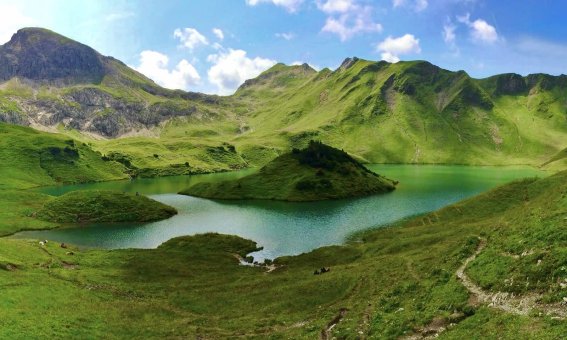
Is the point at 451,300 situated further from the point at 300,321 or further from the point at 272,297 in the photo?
the point at 272,297

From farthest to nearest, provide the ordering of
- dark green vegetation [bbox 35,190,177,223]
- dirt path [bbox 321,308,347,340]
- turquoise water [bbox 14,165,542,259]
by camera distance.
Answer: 1. dark green vegetation [bbox 35,190,177,223]
2. turquoise water [bbox 14,165,542,259]
3. dirt path [bbox 321,308,347,340]

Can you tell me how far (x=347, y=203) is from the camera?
18550 cm

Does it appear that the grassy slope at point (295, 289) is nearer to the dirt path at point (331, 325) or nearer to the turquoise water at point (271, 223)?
the dirt path at point (331, 325)

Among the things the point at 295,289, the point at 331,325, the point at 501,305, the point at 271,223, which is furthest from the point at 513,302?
the point at 271,223

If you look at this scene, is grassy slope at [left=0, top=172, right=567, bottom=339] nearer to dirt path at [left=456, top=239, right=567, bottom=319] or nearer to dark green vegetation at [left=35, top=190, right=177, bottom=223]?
dirt path at [left=456, top=239, right=567, bottom=319]

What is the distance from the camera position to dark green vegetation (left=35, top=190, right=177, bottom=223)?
14900 cm

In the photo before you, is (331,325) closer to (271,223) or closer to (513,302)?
(513,302)

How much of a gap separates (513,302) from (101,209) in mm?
147105

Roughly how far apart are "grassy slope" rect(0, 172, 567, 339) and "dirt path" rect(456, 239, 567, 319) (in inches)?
29.6

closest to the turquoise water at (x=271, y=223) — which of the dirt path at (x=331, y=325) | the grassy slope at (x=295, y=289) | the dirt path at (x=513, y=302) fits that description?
the grassy slope at (x=295, y=289)

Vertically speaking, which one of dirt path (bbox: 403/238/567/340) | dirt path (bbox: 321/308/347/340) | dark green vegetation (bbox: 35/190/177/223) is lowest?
dirt path (bbox: 321/308/347/340)

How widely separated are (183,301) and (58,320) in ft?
63.2

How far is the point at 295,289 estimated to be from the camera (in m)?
64.4

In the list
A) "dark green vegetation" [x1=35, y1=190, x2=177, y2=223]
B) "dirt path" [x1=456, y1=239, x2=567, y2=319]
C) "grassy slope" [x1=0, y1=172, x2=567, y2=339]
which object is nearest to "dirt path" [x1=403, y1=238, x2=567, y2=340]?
"dirt path" [x1=456, y1=239, x2=567, y2=319]
